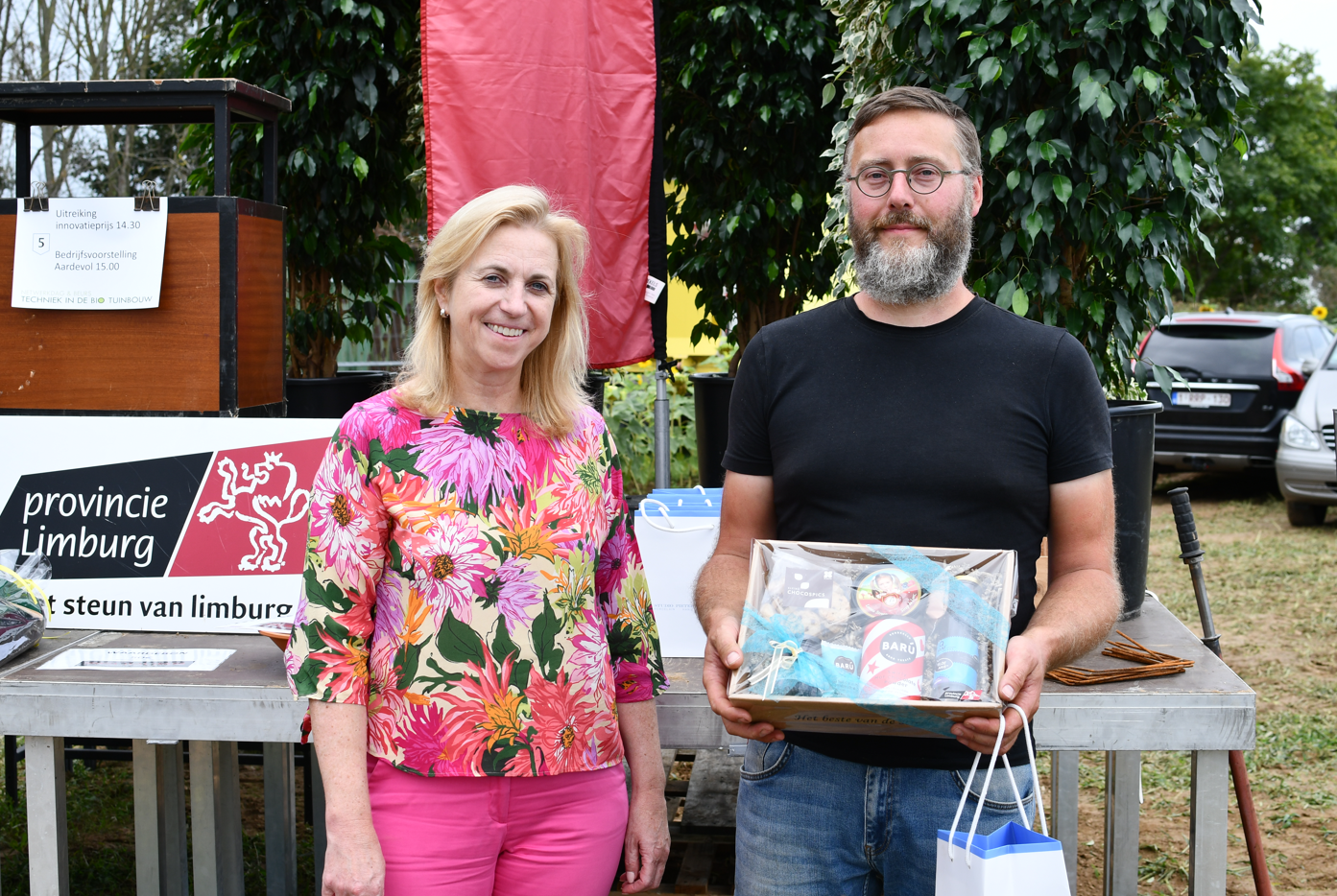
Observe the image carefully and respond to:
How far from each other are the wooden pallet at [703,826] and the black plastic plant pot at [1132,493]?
1199 millimetres

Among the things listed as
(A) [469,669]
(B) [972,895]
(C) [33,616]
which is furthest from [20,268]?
(B) [972,895]

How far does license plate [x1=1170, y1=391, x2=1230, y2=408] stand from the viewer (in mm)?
9453

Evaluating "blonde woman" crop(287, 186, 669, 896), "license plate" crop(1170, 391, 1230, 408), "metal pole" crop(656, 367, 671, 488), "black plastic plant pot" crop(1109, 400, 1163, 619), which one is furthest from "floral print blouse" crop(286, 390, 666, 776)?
"license plate" crop(1170, 391, 1230, 408)

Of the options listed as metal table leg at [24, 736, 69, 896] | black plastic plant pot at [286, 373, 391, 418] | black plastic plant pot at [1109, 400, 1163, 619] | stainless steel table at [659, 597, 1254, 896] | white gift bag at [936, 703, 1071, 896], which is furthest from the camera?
black plastic plant pot at [286, 373, 391, 418]

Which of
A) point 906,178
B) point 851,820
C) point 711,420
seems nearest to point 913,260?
point 906,178

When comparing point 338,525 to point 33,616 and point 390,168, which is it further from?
point 390,168

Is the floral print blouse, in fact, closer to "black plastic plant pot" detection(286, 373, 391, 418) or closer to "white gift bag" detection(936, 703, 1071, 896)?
"white gift bag" detection(936, 703, 1071, 896)

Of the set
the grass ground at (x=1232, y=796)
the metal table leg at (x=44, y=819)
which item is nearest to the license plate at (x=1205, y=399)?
the grass ground at (x=1232, y=796)

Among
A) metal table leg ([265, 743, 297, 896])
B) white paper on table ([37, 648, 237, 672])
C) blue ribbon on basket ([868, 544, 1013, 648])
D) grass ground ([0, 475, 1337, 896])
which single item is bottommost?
grass ground ([0, 475, 1337, 896])

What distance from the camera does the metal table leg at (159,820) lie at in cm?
279

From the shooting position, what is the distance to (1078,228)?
10.2 ft

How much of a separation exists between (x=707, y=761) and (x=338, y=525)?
298 cm

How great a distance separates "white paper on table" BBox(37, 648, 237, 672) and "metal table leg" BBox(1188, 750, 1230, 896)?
197 centimetres

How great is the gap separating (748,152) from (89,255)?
2724 mm
